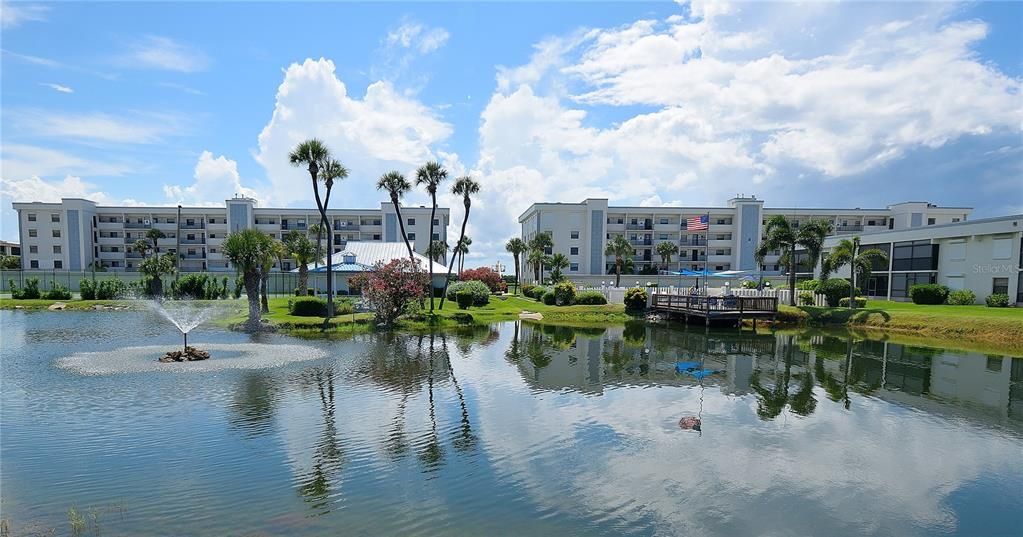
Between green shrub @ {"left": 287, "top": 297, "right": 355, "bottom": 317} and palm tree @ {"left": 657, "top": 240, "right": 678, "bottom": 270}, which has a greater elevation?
palm tree @ {"left": 657, "top": 240, "right": 678, "bottom": 270}

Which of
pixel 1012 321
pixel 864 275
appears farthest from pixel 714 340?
pixel 864 275

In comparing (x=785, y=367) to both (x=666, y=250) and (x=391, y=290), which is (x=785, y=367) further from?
(x=666, y=250)

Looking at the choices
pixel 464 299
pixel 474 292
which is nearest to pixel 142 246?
pixel 474 292

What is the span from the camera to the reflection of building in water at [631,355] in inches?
843

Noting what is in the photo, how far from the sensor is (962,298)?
4369cm

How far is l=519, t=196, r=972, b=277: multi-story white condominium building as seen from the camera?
8600 centimetres

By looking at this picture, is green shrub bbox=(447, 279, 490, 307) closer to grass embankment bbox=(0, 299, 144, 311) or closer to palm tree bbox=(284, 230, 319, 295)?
palm tree bbox=(284, 230, 319, 295)

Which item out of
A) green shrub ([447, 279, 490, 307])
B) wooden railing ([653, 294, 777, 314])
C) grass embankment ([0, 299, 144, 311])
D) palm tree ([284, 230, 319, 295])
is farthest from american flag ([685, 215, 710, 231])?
grass embankment ([0, 299, 144, 311])

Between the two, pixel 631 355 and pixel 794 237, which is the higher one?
pixel 794 237

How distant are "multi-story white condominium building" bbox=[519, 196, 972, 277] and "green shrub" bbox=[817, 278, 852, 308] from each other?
39.0 metres

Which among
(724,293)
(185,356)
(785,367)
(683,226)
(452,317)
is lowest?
(785,367)

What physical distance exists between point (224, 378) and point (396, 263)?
1768cm

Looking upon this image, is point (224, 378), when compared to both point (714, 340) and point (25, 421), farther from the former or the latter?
point (714, 340)

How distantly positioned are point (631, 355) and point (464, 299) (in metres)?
22.9
